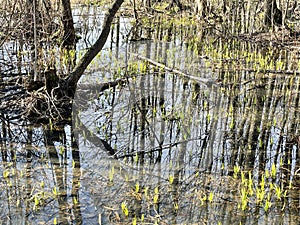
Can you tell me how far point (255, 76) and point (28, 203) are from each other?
17.4ft

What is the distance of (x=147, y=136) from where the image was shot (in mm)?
5449

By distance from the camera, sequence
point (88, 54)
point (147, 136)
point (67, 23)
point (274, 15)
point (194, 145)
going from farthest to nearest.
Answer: point (274, 15) → point (67, 23) → point (88, 54) → point (147, 136) → point (194, 145)

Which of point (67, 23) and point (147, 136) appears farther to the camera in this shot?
point (67, 23)

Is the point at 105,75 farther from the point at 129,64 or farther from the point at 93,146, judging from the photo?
the point at 93,146

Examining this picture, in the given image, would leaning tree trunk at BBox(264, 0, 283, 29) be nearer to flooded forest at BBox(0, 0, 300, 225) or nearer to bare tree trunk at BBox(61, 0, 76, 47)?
flooded forest at BBox(0, 0, 300, 225)

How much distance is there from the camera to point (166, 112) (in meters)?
6.12

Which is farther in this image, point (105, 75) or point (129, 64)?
point (129, 64)

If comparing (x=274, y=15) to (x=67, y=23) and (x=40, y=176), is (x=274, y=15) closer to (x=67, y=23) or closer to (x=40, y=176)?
(x=67, y=23)

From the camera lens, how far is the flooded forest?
3.94 m

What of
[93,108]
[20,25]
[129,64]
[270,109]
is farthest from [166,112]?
[20,25]

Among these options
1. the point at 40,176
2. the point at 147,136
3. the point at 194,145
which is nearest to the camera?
the point at 40,176

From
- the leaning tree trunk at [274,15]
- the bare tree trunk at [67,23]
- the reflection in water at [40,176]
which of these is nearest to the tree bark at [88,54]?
the reflection in water at [40,176]

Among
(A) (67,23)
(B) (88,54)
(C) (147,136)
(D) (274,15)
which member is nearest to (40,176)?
(C) (147,136)

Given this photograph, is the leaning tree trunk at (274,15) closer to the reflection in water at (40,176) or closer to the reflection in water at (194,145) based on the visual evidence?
the reflection in water at (194,145)
